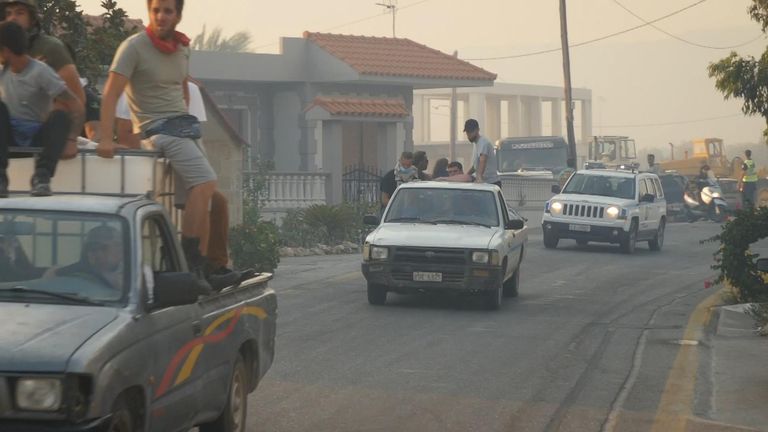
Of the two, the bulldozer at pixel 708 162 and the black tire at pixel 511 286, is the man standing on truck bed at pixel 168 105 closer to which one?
the black tire at pixel 511 286

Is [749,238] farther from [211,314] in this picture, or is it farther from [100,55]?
[211,314]

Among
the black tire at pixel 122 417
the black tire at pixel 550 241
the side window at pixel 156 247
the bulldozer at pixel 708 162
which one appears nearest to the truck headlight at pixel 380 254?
the side window at pixel 156 247

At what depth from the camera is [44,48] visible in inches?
366

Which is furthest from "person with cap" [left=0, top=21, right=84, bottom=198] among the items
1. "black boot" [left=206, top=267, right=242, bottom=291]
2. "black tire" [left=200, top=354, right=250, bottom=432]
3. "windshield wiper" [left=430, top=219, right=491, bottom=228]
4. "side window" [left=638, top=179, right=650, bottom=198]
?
"side window" [left=638, top=179, right=650, bottom=198]

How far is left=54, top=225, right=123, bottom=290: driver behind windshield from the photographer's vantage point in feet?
22.8

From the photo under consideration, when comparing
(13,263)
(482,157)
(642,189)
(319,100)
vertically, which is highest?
(319,100)

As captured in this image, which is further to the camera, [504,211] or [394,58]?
[394,58]

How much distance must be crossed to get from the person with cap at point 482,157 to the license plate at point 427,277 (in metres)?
3.67

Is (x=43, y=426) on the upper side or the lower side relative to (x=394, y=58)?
lower

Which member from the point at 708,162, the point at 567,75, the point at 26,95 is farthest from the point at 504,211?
the point at 708,162

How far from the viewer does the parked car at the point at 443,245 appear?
1719cm

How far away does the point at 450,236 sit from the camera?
17.5m

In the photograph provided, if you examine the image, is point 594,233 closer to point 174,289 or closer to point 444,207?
point 444,207

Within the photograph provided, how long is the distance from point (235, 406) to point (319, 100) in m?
29.0
